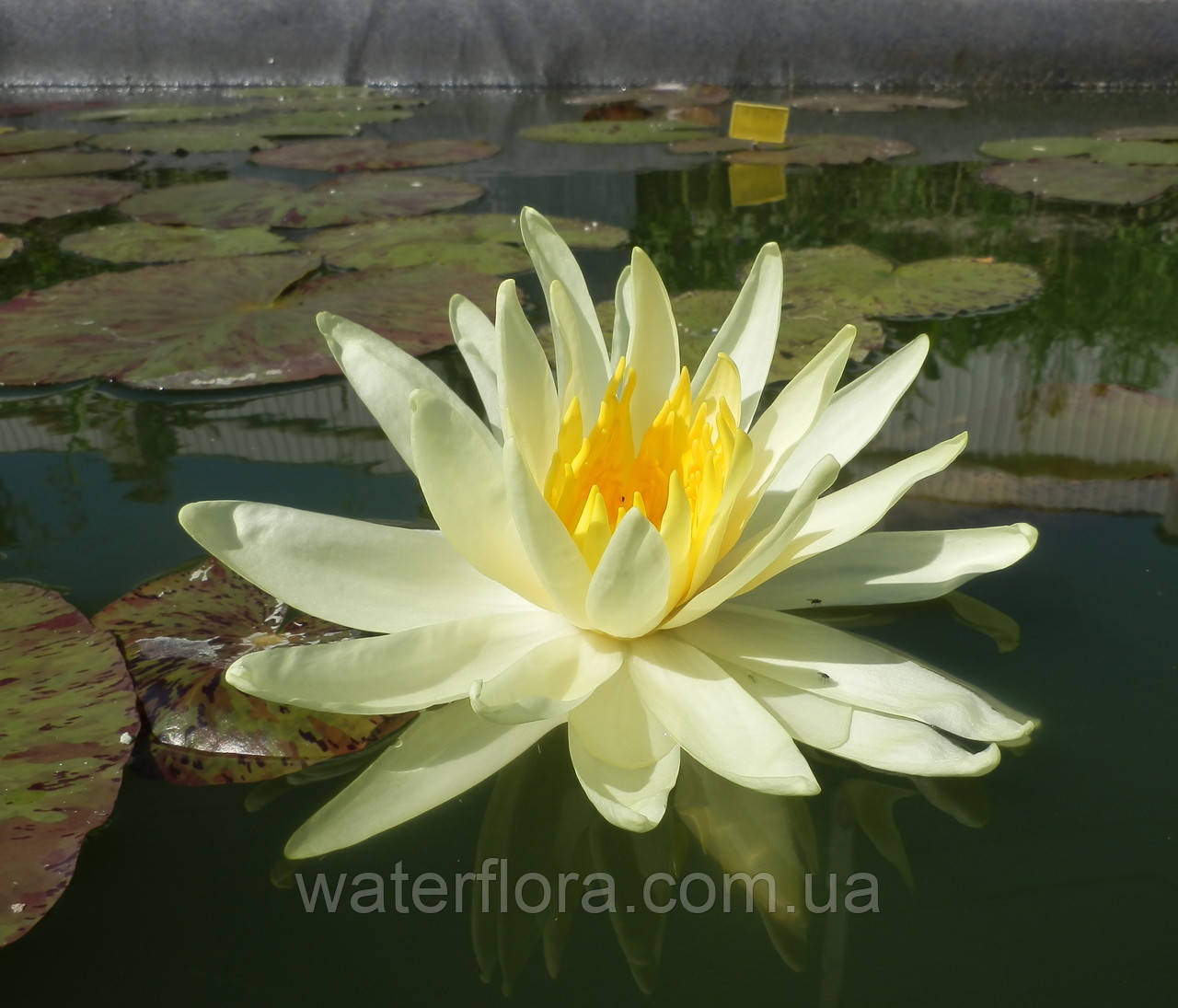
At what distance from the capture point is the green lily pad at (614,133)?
3951 millimetres

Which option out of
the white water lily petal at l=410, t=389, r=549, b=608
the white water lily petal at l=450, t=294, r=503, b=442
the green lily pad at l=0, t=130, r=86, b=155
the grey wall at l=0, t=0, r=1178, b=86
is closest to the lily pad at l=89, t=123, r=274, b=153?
the green lily pad at l=0, t=130, r=86, b=155

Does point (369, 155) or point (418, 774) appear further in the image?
point (369, 155)

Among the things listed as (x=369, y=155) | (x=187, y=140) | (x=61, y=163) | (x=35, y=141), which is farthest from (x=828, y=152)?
(x=35, y=141)

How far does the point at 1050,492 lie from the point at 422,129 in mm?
3942

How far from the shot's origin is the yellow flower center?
77cm

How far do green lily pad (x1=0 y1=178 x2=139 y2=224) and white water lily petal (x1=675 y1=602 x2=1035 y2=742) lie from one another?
246cm

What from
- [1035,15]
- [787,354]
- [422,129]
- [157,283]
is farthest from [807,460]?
[1035,15]

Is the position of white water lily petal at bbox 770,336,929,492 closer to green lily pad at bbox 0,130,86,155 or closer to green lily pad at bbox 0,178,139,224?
green lily pad at bbox 0,178,139,224

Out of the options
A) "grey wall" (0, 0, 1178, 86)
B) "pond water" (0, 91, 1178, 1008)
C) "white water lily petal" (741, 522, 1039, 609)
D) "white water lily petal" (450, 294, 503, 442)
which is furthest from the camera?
"grey wall" (0, 0, 1178, 86)

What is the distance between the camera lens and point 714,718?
702mm

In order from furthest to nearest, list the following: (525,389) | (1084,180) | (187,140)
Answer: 1. (187,140)
2. (1084,180)
3. (525,389)

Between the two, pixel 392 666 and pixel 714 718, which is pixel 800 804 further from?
pixel 392 666

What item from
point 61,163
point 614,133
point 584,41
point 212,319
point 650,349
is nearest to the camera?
point 650,349

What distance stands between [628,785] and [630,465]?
0.29 metres
